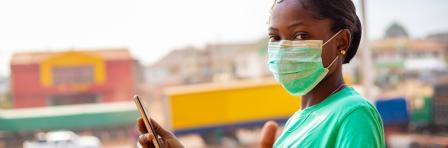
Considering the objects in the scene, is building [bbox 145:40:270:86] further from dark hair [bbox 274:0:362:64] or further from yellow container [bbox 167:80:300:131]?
dark hair [bbox 274:0:362:64]

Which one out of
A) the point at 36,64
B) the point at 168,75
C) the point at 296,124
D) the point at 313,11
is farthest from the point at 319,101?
the point at 168,75

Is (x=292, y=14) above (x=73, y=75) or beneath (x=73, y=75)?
above

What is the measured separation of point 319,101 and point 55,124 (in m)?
16.7

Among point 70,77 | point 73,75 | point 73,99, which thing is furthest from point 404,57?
point 70,77

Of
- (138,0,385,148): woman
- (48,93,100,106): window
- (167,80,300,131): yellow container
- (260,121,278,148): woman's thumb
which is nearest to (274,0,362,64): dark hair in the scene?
(138,0,385,148): woman

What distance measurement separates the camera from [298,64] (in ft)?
3.43

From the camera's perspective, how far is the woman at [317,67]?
88cm

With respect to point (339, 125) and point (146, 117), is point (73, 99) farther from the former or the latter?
point (339, 125)

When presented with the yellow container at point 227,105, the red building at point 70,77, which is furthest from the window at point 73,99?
the yellow container at point 227,105

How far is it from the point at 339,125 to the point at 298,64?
21 cm

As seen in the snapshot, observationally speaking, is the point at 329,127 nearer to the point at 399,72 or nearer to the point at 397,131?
the point at 397,131

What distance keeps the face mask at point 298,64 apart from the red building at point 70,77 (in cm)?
2094

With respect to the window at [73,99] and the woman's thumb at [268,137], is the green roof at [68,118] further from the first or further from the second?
the woman's thumb at [268,137]

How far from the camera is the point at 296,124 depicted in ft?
3.29
